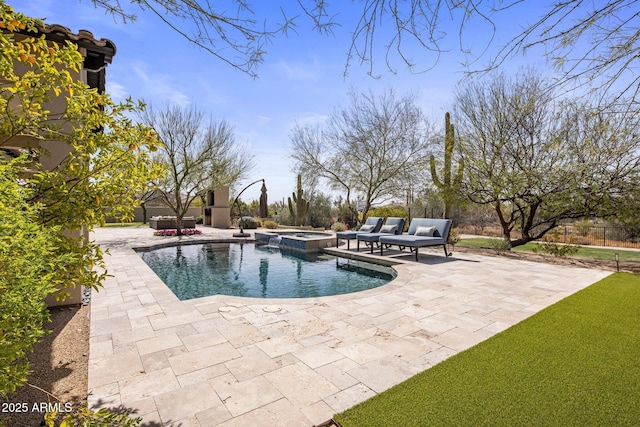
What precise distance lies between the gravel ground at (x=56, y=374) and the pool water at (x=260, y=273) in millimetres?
2004

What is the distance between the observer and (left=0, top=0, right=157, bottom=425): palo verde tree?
1.28 meters

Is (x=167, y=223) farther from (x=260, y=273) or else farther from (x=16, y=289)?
(x=16, y=289)

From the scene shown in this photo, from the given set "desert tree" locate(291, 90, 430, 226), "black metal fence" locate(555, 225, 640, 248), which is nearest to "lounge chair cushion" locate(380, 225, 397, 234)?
"desert tree" locate(291, 90, 430, 226)

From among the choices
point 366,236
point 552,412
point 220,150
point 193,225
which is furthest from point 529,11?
point 193,225

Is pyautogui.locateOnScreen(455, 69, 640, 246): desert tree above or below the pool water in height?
above

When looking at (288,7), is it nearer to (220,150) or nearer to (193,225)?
(220,150)

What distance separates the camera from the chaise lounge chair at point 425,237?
7.87m

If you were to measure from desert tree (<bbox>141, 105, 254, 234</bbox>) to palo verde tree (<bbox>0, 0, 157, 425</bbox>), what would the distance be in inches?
490

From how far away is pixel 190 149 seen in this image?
14.9m

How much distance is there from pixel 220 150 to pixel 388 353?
14.7m

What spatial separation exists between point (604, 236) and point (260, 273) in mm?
12982

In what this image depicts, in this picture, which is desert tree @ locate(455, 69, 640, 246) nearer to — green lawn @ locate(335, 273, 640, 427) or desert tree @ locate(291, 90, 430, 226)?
desert tree @ locate(291, 90, 430, 226)

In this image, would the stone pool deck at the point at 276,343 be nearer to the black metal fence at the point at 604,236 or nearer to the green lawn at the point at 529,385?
the green lawn at the point at 529,385

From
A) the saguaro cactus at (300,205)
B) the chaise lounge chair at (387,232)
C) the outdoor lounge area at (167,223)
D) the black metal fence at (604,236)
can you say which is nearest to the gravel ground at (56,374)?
the chaise lounge chair at (387,232)
